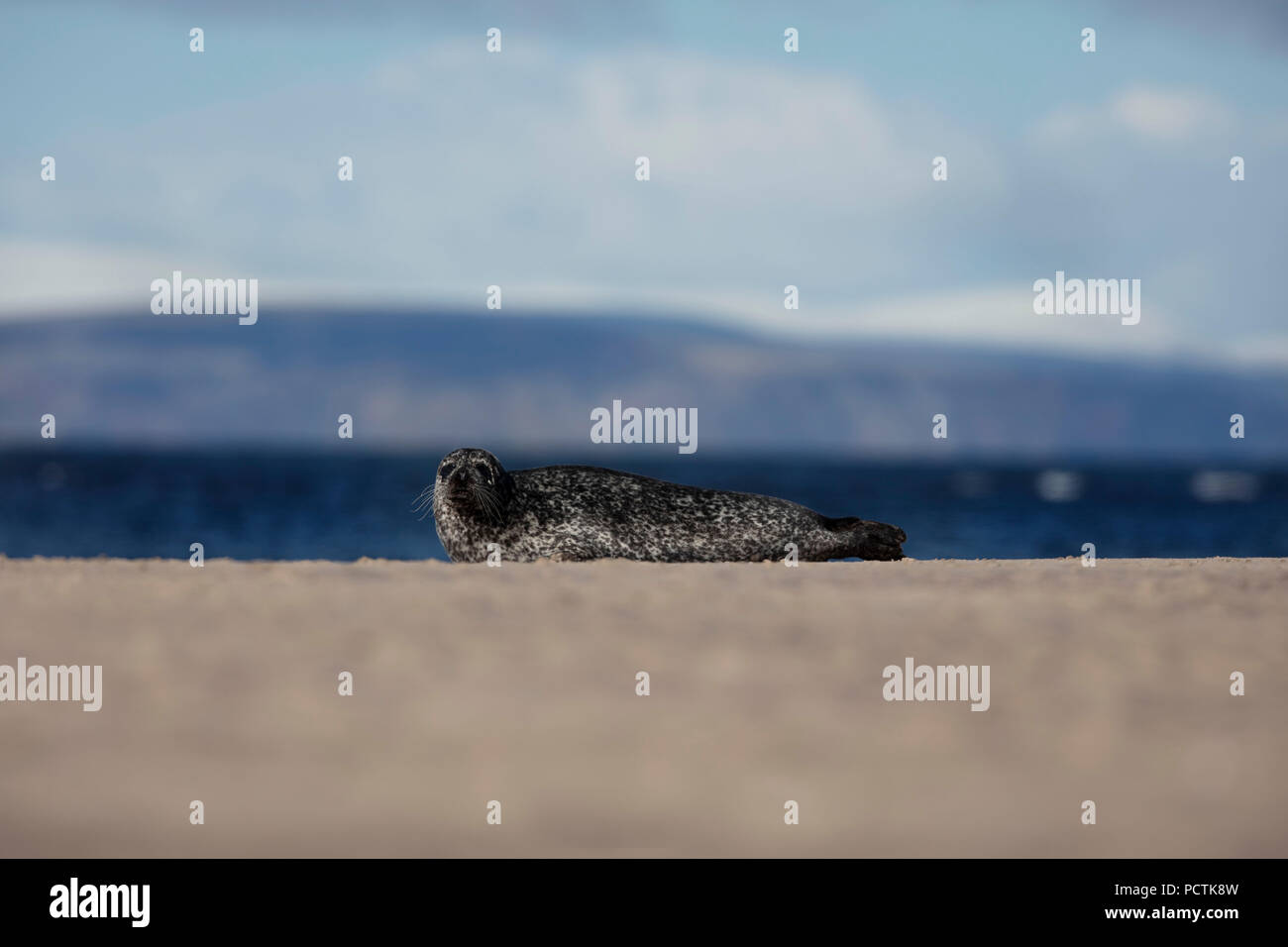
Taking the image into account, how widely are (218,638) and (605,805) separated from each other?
299 cm

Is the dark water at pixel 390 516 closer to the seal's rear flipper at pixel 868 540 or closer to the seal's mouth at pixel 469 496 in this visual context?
the seal's rear flipper at pixel 868 540

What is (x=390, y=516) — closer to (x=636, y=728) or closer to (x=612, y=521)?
(x=612, y=521)

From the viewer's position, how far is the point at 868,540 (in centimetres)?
1343

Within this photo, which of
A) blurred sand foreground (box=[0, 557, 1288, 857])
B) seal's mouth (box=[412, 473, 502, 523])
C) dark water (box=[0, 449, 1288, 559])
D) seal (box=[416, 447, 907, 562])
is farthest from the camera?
→ dark water (box=[0, 449, 1288, 559])

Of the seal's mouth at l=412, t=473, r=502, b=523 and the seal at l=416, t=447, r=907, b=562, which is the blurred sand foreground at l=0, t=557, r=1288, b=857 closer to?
the seal's mouth at l=412, t=473, r=502, b=523

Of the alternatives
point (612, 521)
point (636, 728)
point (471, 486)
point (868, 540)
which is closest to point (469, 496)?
point (471, 486)

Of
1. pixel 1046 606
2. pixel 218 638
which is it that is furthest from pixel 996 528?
pixel 218 638

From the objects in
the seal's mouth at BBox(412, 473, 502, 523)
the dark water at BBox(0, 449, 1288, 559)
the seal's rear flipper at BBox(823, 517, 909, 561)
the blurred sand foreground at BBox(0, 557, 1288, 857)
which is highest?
the dark water at BBox(0, 449, 1288, 559)

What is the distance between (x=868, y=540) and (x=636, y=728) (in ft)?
29.5

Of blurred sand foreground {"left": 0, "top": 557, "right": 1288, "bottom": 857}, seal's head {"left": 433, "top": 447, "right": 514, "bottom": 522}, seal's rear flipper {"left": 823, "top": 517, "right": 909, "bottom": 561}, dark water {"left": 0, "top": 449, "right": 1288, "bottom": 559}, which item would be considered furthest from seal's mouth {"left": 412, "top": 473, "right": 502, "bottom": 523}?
dark water {"left": 0, "top": 449, "right": 1288, "bottom": 559}

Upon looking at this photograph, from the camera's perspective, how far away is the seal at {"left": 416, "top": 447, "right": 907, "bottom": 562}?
40.7ft

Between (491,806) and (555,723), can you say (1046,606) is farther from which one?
(491,806)

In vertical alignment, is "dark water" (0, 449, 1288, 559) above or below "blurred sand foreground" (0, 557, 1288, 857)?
above

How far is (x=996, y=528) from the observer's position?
39281mm
